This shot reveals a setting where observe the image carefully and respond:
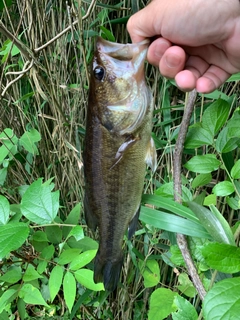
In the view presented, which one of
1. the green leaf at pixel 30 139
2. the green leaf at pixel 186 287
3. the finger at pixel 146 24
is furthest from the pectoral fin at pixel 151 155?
the green leaf at pixel 30 139

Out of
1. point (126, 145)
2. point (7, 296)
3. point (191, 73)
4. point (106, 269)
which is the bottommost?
point (7, 296)

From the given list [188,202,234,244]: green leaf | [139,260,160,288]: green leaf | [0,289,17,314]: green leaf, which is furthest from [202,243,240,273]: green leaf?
[0,289,17,314]: green leaf

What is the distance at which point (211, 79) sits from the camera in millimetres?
1062

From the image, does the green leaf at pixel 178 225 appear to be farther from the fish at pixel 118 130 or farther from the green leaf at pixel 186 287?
the green leaf at pixel 186 287

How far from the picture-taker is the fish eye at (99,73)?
92cm

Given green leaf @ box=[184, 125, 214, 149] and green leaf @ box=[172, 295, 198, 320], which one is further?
green leaf @ box=[184, 125, 214, 149]

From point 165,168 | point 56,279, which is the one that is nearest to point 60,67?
point 165,168

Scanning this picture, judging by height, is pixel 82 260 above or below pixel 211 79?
below

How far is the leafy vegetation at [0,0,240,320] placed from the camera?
0.93 m

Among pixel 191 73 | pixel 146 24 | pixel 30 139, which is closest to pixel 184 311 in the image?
pixel 191 73

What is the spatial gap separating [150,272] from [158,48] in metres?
0.88

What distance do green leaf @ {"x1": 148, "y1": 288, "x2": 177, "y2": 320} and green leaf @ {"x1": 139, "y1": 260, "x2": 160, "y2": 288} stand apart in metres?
0.21

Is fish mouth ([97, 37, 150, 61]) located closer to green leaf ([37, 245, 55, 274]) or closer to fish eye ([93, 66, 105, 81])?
fish eye ([93, 66, 105, 81])

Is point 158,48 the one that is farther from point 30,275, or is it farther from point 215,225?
point 30,275
